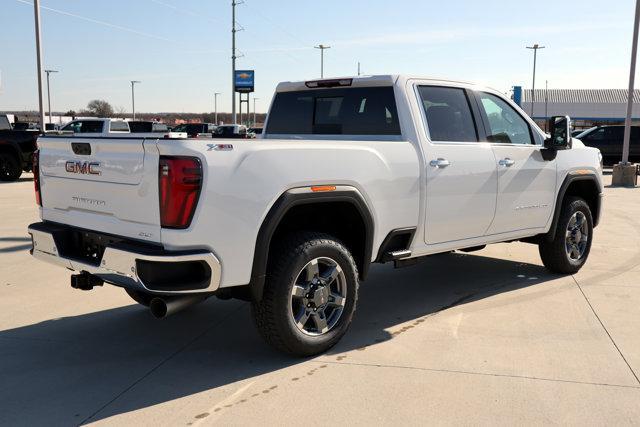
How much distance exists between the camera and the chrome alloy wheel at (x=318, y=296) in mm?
4215

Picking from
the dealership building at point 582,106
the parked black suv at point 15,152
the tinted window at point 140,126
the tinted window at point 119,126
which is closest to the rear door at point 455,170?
the parked black suv at point 15,152

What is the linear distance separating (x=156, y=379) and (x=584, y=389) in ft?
8.59

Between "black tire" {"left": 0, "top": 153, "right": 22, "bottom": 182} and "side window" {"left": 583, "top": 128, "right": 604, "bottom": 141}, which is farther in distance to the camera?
"side window" {"left": 583, "top": 128, "right": 604, "bottom": 141}

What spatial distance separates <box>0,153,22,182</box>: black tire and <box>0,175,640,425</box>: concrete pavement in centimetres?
1239

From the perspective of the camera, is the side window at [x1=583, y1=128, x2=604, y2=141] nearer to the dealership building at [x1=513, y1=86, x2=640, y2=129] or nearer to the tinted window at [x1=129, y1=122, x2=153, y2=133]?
the tinted window at [x1=129, y1=122, x2=153, y2=133]

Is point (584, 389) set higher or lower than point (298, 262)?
lower

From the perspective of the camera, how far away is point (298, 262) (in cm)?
405

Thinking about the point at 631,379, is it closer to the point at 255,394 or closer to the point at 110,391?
the point at 255,394

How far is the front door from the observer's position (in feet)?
18.5

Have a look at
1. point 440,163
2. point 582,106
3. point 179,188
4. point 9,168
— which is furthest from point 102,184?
point 582,106

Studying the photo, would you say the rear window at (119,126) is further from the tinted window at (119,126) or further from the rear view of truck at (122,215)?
the rear view of truck at (122,215)

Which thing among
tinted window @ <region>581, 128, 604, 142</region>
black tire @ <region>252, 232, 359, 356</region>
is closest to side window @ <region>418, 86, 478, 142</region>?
black tire @ <region>252, 232, 359, 356</region>

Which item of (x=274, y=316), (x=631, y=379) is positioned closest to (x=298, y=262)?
(x=274, y=316)

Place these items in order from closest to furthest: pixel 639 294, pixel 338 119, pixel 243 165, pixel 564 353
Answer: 1. pixel 243 165
2. pixel 564 353
3. pixel 338 119
4. pixel 639 294
